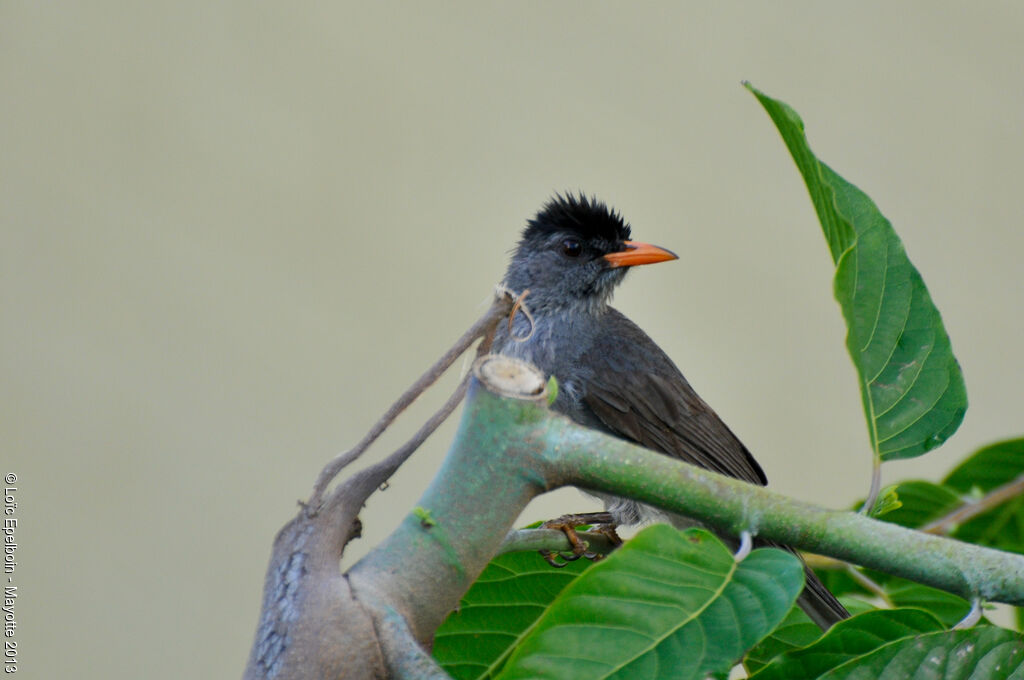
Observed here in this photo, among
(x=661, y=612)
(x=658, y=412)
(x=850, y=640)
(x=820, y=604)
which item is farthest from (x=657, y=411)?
(x=661, y=612)

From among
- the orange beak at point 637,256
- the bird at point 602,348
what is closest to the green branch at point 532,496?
the bird at point 602,348

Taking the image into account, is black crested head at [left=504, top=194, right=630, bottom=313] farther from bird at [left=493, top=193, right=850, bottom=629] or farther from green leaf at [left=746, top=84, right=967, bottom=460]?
green leaf at [left=746, top=84, right=967, bottom=460]

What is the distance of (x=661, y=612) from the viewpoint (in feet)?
2.28

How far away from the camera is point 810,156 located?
34.5 inches

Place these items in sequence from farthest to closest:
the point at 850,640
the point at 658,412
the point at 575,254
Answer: the point at 575,254 → the point at 658,412 → the point at 850,640

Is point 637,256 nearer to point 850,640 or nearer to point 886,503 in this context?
point 886,503

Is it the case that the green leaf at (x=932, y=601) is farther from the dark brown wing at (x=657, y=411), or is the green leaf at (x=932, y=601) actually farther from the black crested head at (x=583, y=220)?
the black crested head at (x=583, y=220)

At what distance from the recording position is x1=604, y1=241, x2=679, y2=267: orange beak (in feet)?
7.99

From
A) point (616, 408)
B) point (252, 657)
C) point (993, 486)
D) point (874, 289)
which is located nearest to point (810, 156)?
point (874, 289)

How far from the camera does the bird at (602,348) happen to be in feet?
7.48

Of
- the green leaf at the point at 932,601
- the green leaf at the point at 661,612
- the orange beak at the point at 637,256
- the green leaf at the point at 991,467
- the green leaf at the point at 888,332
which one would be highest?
the orange beak at the point at 637,256

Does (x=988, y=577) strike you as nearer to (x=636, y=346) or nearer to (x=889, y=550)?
(x=889, y=550)

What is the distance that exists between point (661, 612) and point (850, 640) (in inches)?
8.0

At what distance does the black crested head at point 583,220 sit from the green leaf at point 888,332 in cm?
156
